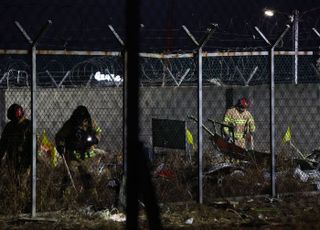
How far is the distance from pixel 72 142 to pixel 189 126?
491 cm

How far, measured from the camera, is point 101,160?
10469 millimetres

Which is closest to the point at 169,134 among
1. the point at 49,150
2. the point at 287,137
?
the point at 49,150

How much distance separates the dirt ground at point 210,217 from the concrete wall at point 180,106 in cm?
479

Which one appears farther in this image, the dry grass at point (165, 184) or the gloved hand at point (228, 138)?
the gloved hand at point (228, 138)

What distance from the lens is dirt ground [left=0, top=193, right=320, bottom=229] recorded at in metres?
7.15

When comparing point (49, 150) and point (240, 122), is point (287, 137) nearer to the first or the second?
point (240, 122)

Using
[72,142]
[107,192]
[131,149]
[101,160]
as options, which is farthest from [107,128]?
[131,149]

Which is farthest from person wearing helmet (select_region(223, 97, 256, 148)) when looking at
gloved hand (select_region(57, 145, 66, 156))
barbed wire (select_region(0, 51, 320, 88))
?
gloved hand (select_region(57, 145, 66, 156))

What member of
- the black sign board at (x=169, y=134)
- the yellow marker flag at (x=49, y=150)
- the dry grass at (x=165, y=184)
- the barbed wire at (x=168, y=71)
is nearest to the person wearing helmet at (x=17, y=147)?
the dry grass at (x=165, y=184)

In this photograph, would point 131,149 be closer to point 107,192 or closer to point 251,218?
point 251,218

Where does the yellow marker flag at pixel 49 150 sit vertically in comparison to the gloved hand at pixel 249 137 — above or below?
below

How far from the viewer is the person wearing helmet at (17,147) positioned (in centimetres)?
813

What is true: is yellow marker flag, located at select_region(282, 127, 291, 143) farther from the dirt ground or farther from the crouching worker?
the crouching worker

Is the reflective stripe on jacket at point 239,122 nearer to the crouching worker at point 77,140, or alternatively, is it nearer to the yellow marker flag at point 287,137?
the yellow marker flag at point 287,137
